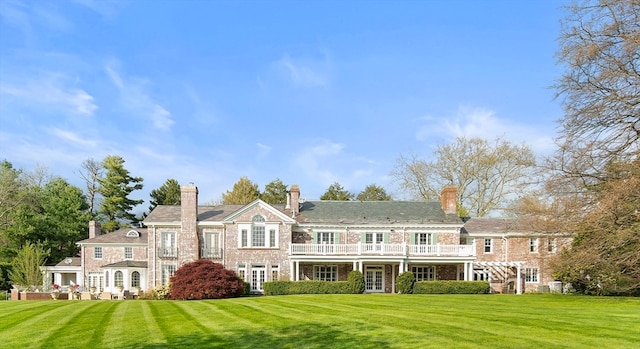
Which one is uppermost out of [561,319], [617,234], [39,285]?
[617,234]

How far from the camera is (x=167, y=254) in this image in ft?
117

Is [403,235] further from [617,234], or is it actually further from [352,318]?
[352,318]

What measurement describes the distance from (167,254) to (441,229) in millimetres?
18375

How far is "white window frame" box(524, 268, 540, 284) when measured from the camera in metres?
37.2

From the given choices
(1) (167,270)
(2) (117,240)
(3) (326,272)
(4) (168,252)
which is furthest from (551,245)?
(2) (117,240)

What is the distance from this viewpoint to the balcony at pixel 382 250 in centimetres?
3456

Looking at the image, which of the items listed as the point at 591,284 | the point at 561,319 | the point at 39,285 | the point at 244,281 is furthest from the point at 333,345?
the point at 39,285

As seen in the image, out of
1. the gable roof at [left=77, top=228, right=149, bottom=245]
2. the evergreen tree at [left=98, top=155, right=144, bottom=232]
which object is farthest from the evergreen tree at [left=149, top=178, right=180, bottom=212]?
the gable roof at [left=77, top=228, right=149, bottom=245]

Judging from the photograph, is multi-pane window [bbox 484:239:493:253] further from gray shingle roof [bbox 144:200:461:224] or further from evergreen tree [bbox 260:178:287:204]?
evergreen tree [bbox 260:178:287:204]

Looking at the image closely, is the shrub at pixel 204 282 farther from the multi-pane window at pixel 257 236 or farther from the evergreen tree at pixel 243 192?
the evergreen tree at pixel 243 192

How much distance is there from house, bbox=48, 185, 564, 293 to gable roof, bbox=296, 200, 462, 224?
0.23 feet

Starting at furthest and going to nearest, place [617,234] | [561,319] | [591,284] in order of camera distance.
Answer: [591,284]
[617,234]
[561,319]

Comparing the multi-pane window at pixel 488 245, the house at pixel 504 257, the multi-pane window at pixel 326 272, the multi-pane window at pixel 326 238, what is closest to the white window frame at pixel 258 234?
the multi-pane window at pixel 326 238

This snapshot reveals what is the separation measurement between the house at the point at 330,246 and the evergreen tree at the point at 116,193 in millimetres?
17902
